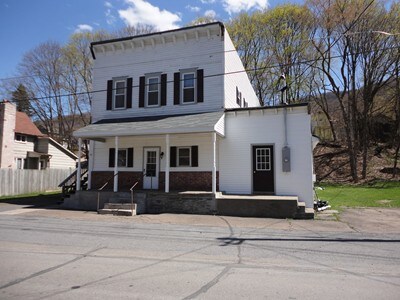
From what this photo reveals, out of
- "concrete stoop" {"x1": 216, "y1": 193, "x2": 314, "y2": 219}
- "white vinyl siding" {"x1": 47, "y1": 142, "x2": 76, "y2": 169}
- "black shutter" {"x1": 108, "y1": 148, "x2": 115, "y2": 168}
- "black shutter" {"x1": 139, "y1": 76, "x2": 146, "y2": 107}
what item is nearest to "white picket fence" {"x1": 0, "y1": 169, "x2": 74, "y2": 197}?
"white vinyl siding" {"x1": 47, "y1": 142, "x2": 76, "y2": 169}

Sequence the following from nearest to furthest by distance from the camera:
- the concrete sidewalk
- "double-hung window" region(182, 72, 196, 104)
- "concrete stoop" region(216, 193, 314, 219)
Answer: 1. the concrete sidewalk
2. "concrete stoop" region(216, 193, 314, 219)
3. "double-hung window" region(182, 72, 196, 104)

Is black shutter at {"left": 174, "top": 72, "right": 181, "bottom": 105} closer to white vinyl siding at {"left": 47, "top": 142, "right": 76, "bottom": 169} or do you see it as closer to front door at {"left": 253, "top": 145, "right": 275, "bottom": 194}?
front door at {"left": 253, "top": 145, "right": 275, "bottom": 194}

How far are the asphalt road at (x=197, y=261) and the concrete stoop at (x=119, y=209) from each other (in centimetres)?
285

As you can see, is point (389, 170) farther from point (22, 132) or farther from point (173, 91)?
point (22, 132)

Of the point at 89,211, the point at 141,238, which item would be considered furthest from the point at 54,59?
the point at 141,238

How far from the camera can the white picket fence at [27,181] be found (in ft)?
75.6

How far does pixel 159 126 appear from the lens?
15.8 metres

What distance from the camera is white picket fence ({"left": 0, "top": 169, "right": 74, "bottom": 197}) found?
23.0m

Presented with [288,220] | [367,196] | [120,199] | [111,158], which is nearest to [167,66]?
[111,158]

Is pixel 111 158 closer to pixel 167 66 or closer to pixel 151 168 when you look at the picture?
pixel 151 168

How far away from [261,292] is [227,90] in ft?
46.1

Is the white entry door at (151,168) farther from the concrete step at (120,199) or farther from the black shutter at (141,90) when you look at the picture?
the black shutter at (141,90)

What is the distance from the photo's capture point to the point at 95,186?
18781 mm

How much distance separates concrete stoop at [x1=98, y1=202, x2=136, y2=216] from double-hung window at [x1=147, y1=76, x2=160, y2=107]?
20.6ft
